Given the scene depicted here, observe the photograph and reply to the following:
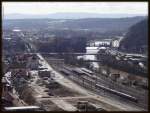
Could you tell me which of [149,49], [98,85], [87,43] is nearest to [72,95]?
[98,85]

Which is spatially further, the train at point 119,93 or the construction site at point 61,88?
the train at point 119,93

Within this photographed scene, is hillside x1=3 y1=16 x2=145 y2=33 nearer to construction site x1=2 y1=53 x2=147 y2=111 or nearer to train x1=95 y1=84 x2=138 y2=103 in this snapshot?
construction site x1=2 y1=53 x2=147 y2=111

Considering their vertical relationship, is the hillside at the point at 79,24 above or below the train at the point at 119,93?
above

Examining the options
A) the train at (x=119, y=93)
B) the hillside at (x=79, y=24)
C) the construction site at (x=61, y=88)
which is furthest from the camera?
the train at (x=119, y=93)

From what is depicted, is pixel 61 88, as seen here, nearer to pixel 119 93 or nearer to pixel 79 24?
pixel 119 93

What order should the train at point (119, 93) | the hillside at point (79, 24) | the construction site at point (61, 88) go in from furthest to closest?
the train at point (119, 93) → the construction site at point (61, 88) → the hillside at point (79, 24)

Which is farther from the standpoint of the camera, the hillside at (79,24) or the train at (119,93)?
the train at (119,93)

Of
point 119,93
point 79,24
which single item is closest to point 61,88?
point 119,93

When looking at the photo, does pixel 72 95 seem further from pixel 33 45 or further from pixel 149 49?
pixel 149 49

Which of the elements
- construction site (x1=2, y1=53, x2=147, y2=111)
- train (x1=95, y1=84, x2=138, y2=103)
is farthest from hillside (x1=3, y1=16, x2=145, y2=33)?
train (x1=95, y1=84, x2=138, y2=103)

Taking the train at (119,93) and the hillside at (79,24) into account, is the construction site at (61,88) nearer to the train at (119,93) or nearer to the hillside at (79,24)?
the train at (119,93)

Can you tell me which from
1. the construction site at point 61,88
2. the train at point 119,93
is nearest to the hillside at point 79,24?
the construction site at point 61,88
